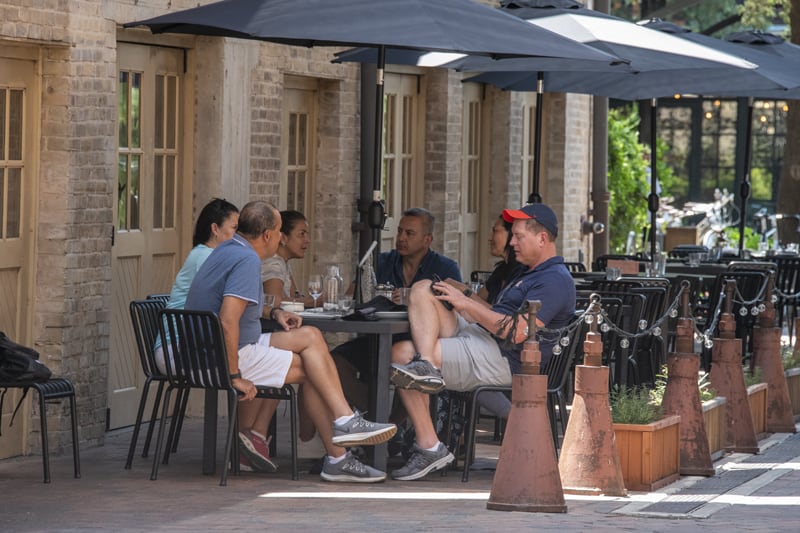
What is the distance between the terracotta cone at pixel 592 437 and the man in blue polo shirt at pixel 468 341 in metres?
0.48

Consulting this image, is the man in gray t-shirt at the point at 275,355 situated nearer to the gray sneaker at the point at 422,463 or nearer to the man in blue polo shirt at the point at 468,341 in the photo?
the gray sneaker at the point at 422,463

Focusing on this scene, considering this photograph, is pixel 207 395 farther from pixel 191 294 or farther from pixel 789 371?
pixel 789 371

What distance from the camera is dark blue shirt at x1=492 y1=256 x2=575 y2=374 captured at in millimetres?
8875

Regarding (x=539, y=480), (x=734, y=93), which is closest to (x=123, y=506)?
(x=539, y=480)

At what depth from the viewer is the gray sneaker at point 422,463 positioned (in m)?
9.02

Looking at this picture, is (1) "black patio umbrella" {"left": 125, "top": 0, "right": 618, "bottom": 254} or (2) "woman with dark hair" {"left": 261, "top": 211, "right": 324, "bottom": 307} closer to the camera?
(1) "black patio umbrella" {"left": 125, "top": 0, "right": 618, "bottom": 254}

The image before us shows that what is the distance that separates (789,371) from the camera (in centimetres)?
1251

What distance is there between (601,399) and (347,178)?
514 cm

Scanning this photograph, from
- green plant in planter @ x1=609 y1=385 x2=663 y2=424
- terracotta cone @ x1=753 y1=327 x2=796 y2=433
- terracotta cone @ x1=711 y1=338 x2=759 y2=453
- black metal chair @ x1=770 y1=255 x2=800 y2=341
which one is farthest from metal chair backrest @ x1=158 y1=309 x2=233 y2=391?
black metal chair @ x1=770 y1=255 x2=800 y2=341

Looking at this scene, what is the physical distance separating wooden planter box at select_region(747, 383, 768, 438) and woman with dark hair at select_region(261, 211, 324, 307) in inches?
119

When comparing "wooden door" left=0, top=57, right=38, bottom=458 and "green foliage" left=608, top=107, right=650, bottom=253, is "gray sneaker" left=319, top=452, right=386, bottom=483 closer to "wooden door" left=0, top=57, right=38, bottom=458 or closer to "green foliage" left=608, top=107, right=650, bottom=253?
"wooden door" left=0, top=57, right=38, bottom=458

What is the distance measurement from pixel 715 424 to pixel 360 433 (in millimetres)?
2513

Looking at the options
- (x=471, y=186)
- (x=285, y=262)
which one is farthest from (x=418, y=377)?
(x=471, y=186)

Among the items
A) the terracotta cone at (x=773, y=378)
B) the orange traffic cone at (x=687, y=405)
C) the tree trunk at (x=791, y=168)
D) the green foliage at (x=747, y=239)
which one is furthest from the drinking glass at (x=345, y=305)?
the green foliage at (x=747, y=239)
